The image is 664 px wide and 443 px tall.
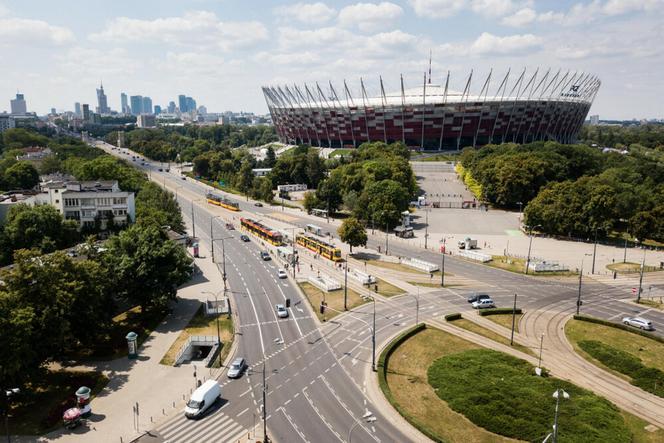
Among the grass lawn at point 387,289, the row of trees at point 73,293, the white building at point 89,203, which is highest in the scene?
the white building at point 89,203

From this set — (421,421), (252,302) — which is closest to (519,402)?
(421,421)

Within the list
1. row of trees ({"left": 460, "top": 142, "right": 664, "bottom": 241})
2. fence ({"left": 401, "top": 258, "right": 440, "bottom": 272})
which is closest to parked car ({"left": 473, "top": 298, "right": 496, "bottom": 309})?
fence ({"left": 401, "top": 258, "right": 440, "bottom": 272})

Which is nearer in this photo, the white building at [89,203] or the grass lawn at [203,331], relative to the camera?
the grass lawn at [203,331]

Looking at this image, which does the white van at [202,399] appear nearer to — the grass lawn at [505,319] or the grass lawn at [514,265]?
the grass lawn at [505,319]

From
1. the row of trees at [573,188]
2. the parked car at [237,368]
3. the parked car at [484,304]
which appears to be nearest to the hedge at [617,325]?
the parked car at [484,304]

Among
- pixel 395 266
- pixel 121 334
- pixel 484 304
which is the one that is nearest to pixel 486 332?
pixel 484 304

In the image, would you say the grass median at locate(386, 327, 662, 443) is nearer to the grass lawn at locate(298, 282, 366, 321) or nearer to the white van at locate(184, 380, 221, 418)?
the grass lawn at locate(298, 282, 366, 321)

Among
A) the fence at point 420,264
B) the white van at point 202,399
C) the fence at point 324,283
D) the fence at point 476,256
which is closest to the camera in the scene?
the white van at point 202,399

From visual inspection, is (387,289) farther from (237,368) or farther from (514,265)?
(237,368)
